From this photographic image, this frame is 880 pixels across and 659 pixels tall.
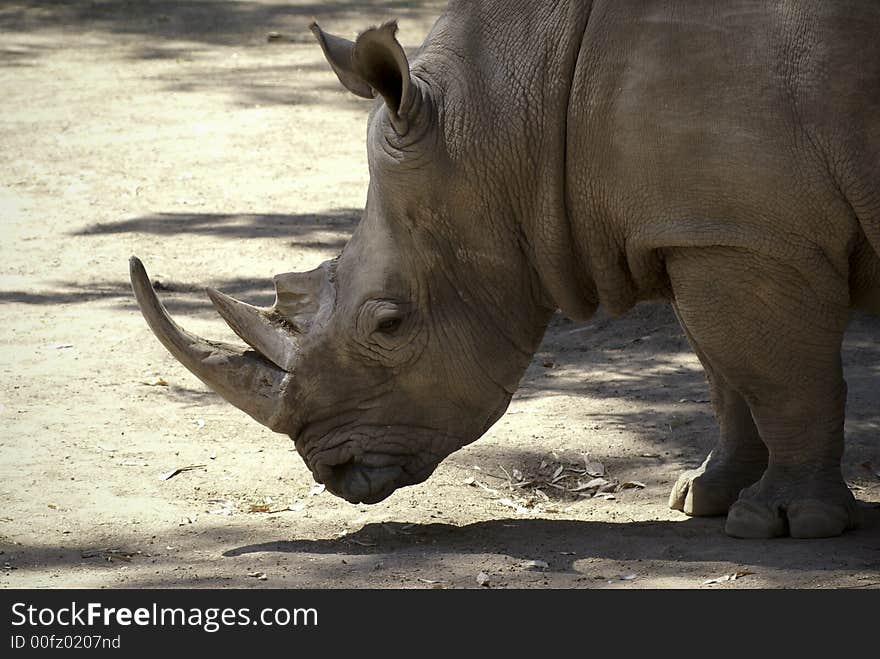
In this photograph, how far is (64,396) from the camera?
24.5 feet

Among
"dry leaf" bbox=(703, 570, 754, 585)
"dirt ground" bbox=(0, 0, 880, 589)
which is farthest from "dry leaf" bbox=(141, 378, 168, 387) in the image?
"dry leaf" bbox=(703, 570, 754, 585)

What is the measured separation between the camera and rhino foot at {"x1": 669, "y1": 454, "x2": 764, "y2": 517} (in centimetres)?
597

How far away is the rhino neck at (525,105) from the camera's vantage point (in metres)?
5.24

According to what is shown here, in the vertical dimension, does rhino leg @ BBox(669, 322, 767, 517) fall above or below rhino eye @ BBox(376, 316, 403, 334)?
below

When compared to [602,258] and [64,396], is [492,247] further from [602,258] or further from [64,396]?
[64,396]

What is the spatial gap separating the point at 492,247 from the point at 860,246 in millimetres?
1279

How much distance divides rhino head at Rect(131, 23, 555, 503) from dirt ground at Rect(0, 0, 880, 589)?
374 mm

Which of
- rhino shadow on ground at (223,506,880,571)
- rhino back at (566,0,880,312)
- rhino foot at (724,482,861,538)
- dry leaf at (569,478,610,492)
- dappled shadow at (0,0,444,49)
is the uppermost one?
dappled shadow at (0,0,444,49)

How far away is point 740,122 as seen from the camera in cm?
490

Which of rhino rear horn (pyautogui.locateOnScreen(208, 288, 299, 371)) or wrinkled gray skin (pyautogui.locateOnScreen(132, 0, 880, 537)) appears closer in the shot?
wrinkled gray skin (pyautogui.locateOnScreen(132, 0, 880, 537))

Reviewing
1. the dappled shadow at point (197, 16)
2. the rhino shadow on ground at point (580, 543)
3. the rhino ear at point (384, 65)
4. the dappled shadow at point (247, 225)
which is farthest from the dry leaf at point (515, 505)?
the dappled shadow at point (197, 16)

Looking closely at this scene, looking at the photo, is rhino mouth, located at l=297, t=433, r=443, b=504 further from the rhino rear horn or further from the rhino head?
the rhino rear horn

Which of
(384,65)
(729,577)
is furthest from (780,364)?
(384,65)

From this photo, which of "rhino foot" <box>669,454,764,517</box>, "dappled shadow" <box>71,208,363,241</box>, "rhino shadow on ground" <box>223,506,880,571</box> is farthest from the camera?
"dappled shadow" <box>71,208,363,241</box>
